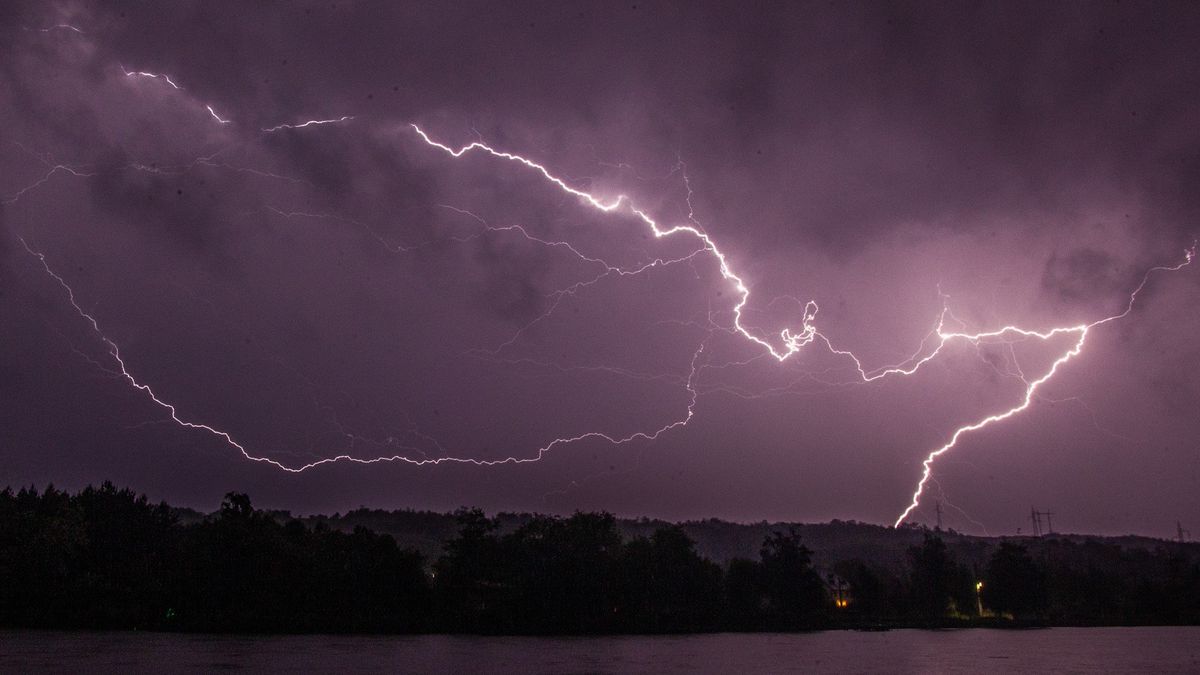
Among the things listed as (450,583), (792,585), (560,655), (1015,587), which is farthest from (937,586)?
(560,655)

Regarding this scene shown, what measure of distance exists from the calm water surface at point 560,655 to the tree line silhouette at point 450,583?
22.6 feet

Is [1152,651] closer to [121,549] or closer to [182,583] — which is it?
[182,583]

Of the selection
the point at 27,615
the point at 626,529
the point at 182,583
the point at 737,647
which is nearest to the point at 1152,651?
the point at 737,647

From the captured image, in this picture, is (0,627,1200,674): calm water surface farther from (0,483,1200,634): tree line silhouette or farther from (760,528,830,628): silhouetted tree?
(760,528,830,628): silhouetted tree

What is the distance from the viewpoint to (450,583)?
54.2 m

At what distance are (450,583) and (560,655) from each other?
899 inches

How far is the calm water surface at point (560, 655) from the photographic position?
84.9 feet

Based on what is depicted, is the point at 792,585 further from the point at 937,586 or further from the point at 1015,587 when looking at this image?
the point at 1015,587

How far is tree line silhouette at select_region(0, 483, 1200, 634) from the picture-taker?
47781 mm

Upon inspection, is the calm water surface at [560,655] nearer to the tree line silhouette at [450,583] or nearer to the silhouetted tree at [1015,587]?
the tree line silhouette at [450,583]

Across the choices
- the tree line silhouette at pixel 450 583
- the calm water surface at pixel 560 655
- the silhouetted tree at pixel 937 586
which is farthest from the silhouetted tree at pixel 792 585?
the calm water surface at pixel 560 655

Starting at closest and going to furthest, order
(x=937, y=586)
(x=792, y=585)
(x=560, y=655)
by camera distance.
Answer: (x=560, y=655), (x=792, y=585), (x=937, y=586)

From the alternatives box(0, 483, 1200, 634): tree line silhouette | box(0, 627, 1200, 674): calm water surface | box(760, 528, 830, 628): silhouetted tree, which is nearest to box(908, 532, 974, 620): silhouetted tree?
box(0, 483, 1200, 634): tree line silhouette

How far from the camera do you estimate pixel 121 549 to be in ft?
200
